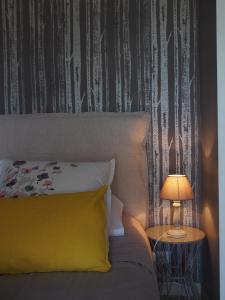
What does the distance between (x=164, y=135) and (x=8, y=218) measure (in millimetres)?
1352

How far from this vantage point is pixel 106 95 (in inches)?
109

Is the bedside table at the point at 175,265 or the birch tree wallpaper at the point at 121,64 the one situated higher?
the birch tree wallpaper at the point at 121,64

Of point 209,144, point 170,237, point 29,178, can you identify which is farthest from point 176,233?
point 29,178

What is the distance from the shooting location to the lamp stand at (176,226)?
8.06ft

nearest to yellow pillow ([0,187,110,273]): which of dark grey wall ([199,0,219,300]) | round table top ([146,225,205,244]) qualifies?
round table top ([146,225,205,244])

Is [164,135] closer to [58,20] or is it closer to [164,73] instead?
[164,73]

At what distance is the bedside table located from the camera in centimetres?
269

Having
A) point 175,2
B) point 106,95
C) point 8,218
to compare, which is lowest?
point 8,218

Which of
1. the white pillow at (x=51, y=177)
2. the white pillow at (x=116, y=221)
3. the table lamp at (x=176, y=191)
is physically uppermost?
the white pillow at (x=51, y=177)

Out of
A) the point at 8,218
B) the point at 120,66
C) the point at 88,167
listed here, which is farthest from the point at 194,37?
the point at 8,218

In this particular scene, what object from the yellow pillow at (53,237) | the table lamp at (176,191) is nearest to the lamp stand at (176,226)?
the table lamp at (176,191)

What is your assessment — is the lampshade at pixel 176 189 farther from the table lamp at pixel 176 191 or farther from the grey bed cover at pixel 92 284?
the grey bed cover at pixel 92 284

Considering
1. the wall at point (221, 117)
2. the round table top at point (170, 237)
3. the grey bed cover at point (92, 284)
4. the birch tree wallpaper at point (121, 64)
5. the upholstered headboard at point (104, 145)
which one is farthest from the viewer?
the birch tree wallpaper at point (121, 64)

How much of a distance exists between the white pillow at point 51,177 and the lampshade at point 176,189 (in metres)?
0.38
